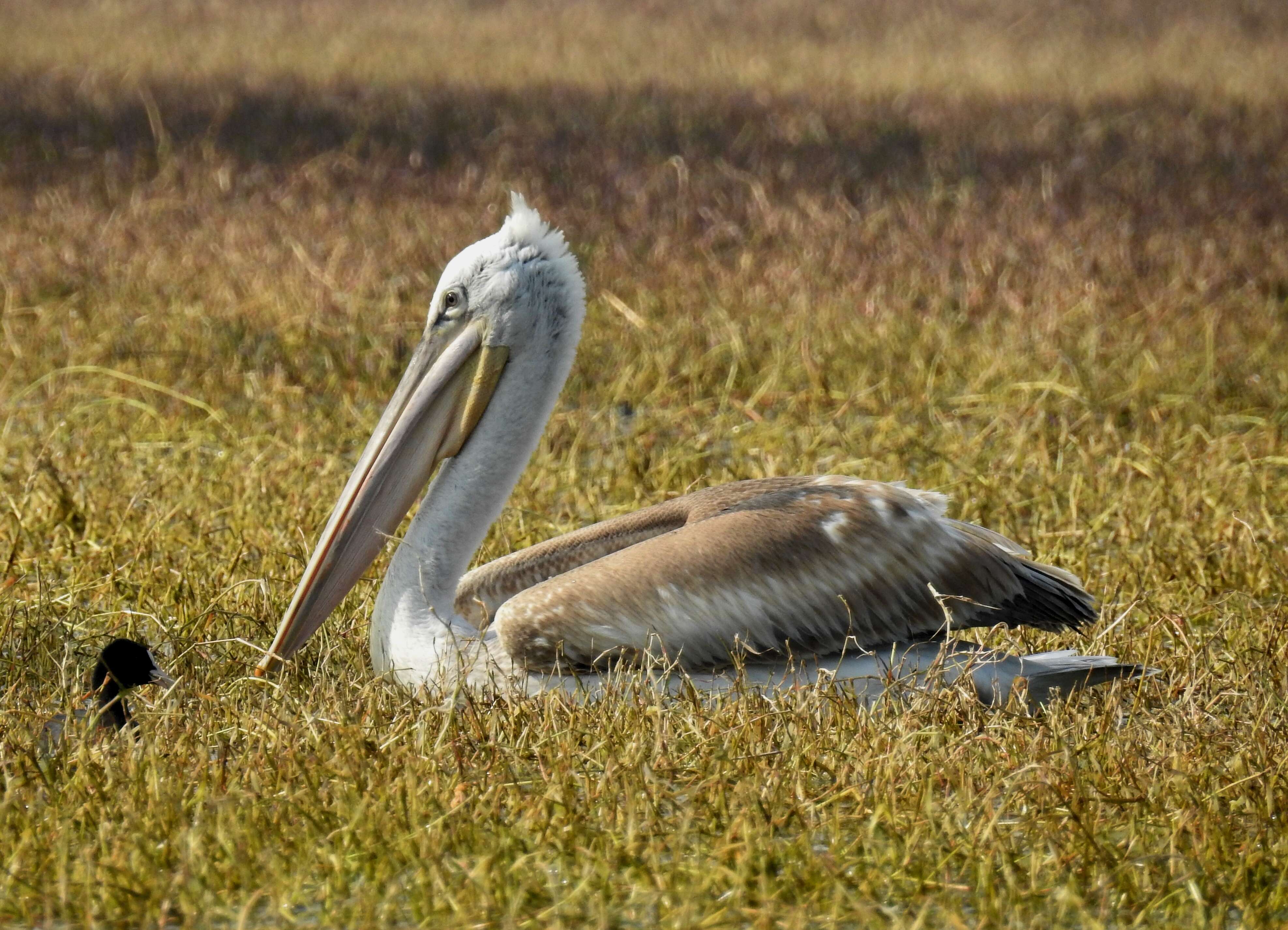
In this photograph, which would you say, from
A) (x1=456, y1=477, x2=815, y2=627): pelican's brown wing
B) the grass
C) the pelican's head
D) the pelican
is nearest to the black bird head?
the grass

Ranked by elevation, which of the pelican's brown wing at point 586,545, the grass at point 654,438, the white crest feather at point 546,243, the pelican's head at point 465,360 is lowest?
the grass at point 654,438

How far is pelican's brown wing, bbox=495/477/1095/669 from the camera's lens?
336cm

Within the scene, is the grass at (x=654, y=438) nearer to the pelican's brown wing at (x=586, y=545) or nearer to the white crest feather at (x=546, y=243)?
the pelican's brown wing at (x=586, y=545)

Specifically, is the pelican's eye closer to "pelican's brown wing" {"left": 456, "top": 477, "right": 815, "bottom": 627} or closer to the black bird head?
"pelican's brown wing" {"left": 456, "top": 477, "right": 815, "bottom": 627}

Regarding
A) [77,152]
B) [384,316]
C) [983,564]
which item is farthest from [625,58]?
[983,564]

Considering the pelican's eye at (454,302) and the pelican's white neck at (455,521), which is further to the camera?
the pelican's eye at (454,302)

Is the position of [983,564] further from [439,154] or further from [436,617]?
[439,154]

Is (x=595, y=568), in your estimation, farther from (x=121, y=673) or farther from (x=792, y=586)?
(x=121, y=673)

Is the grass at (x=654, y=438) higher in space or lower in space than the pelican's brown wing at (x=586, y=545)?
lower

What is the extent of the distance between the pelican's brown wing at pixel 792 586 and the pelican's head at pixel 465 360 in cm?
36

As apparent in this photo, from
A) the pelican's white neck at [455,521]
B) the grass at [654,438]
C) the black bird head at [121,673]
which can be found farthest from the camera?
the pelican's white neck at [455,521]

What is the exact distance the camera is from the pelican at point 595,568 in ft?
11.1

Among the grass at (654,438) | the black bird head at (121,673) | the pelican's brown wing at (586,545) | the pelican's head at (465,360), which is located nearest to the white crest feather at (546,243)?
the pelican's head at (465,360)

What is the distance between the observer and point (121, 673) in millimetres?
3406
